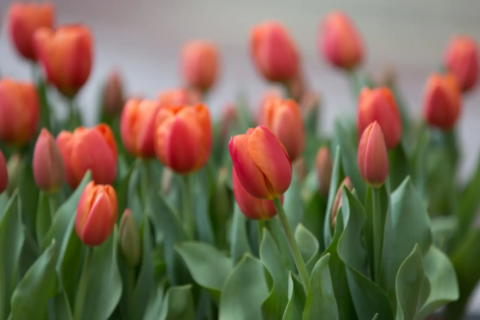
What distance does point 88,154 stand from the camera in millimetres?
448

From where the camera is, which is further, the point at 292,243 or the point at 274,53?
the point at 274,53

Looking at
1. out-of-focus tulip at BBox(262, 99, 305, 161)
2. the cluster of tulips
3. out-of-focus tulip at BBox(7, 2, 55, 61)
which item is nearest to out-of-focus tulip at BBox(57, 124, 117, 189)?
the cluster of tulips

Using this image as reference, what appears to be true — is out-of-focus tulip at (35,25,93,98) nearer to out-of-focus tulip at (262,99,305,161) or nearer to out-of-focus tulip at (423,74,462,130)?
out-of-focus tulip at (262,99,305,161)

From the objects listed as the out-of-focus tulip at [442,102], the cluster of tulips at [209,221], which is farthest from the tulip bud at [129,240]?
the out-of-focus tulip at [442,102]

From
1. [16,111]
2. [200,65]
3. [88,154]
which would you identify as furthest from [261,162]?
[200,65]

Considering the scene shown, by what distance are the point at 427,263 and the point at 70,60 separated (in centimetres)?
37

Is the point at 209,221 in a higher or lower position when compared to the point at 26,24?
lower

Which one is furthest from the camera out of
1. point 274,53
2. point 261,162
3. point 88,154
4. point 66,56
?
point 274,53

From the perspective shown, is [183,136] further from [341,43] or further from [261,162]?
[341,43]

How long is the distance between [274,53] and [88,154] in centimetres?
37

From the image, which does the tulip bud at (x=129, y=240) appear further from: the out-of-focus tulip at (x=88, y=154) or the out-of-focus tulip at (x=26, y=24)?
the out-of-focus tulip at (x=26, y=24)

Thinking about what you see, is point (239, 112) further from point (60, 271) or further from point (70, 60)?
point (60, 271)

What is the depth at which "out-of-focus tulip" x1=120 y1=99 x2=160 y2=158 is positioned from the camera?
0.50 m

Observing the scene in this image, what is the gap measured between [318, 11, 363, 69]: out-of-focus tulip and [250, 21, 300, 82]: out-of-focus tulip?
0.06 meters
